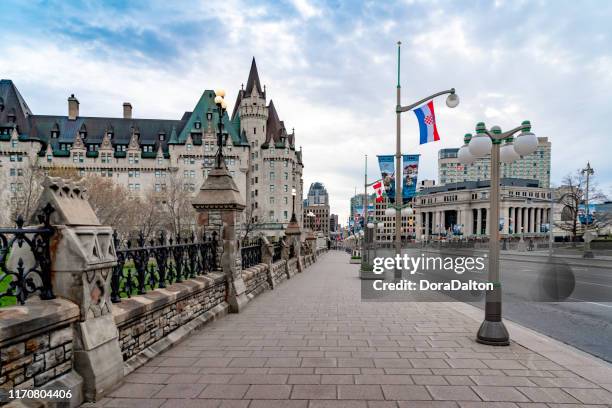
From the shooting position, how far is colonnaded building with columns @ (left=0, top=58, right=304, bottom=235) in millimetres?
72688

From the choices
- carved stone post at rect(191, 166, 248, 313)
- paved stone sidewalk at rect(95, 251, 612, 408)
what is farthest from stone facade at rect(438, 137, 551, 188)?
paved stone sidewalk at rect(95, 251, 612, 408)

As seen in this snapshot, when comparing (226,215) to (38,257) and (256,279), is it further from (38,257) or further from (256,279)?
(38,257)

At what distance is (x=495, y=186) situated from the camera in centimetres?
695

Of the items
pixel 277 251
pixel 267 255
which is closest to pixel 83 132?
pixel 277 251

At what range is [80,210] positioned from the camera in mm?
4555

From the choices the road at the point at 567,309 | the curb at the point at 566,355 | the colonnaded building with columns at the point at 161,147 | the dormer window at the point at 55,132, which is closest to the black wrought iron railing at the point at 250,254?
the road at the point at 567,309

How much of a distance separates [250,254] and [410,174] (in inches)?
330

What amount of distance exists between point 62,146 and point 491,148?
90.7m

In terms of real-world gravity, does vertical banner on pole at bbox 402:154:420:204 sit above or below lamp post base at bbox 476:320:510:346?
above

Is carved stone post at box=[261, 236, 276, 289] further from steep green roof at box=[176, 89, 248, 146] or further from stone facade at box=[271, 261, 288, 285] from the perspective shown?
steep green roof at box=[176, 89, 248, 146]

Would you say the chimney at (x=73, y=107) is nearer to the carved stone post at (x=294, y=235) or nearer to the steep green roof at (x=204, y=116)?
the steep green roof at (x=204, y=116)

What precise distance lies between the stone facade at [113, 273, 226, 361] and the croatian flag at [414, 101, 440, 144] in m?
9.96

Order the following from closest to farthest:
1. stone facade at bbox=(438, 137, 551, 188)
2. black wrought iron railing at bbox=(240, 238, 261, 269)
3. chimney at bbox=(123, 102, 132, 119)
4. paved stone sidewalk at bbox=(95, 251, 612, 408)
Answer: paved stone sidewalk at bbox=(95, 251, 612, 408) → black wrought iron railing at bbox=(240, 238, 261, 269) → chimney at bbox=(123, 102, 132, 119) → stone facade at bbox=(438, 137, 551, 188)

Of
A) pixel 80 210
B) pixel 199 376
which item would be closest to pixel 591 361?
pixel 199 376
